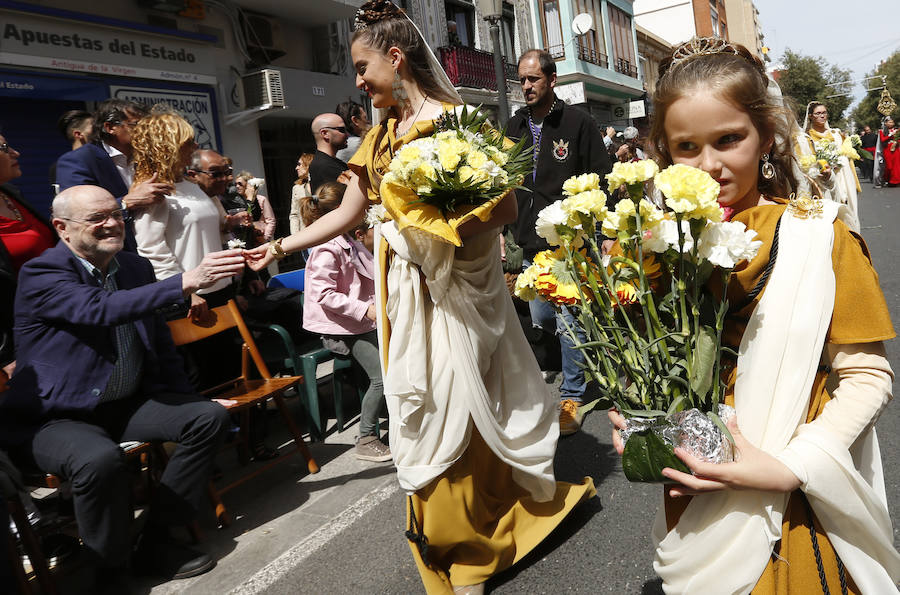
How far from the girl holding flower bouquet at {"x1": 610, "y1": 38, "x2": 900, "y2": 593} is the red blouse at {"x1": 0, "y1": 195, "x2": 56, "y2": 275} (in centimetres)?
387

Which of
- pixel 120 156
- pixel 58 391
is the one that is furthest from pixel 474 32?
pixel 58 391

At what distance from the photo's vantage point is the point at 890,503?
3145 mm

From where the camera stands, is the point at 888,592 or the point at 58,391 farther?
the point at 58,391

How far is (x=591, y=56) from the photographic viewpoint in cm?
3089

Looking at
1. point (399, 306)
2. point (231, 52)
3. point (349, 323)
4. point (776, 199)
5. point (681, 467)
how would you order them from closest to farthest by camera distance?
1. point (681, 467)
2. point (776, 199)
3. point (399, 306)
4. point (349, 323)
5. point (231, 52)

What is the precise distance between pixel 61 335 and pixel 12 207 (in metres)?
1.37

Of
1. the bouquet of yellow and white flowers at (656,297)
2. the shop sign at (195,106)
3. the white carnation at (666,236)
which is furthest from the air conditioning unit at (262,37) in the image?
the white carnation at (666,236)

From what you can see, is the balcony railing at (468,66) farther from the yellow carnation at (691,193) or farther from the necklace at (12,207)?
the yellow carnation at (691,193)

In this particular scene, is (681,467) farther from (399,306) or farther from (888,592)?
(399,306)

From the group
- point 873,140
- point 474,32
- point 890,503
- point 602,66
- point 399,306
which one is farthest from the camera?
point 602,66

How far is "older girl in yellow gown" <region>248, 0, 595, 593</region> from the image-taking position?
2.69m

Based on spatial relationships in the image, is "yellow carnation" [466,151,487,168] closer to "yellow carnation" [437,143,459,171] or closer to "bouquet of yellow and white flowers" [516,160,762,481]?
"yellow carnation" [437,143,459,171]

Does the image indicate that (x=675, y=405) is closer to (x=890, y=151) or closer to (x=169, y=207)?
(x=169, y=207)

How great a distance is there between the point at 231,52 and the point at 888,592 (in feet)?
43.8
